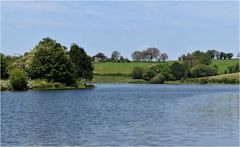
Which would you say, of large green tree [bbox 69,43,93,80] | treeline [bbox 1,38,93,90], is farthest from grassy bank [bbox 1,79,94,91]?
large green tree [bbox 69,43,93,80]

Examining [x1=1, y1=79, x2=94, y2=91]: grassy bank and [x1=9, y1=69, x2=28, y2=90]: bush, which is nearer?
[x1=9, y1=69, x2=28, y2=90]: bush

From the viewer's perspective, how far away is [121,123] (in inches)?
1561

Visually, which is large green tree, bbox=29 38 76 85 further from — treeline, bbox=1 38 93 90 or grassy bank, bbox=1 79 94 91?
grassy bank, bbox=1 79 94 91

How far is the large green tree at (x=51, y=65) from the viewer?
12069 cm

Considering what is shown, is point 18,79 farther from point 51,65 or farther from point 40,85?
point 51,65

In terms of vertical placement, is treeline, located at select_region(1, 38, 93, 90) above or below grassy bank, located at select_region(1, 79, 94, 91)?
above

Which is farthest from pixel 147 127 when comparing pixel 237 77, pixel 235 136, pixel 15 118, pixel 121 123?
pixel 237 77

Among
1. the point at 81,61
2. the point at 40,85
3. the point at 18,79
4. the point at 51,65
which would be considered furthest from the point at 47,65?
the point at 81,61

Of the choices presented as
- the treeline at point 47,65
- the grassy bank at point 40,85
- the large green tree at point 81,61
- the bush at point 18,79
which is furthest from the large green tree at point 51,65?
the large green tree at point 81,61

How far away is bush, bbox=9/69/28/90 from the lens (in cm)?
10669

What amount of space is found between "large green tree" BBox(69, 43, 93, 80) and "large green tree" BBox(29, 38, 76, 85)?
43.6 feet

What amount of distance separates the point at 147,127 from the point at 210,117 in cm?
917

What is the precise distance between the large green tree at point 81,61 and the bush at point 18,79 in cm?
2696

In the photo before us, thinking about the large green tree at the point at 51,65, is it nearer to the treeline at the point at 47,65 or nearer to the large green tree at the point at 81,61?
the treeline at the point at 47,65
